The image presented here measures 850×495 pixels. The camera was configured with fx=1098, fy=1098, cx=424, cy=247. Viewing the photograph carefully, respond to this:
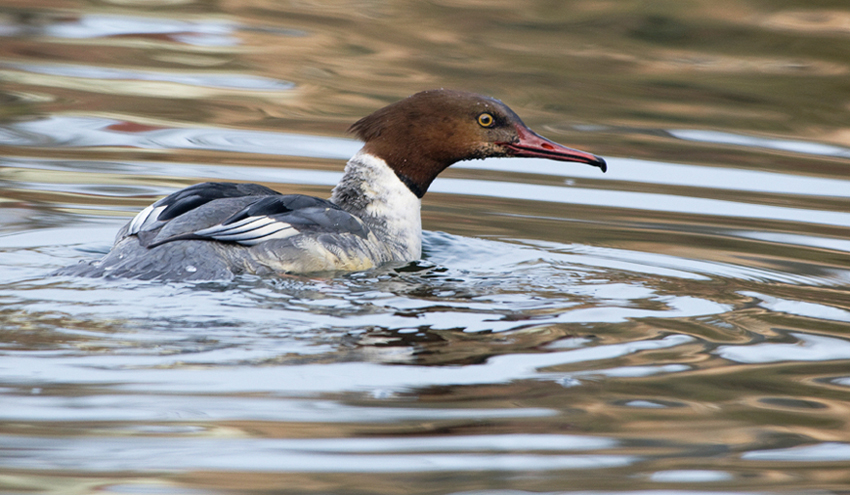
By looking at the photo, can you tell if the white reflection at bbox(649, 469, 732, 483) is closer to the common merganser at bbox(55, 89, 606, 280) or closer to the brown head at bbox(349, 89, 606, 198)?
the common merganser at bbox(55, 89, 606, 280)

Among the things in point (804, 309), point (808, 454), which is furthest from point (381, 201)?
point (808, 454)

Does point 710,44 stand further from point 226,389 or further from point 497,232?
point 226,389

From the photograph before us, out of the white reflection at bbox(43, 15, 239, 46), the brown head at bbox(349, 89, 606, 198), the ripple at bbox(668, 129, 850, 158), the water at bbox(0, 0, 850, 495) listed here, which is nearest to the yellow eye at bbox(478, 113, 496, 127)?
the brown head at bbox(349, 89, 606, 198)

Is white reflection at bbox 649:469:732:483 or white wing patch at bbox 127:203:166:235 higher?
white wing patch at bbox 127:203:166:235

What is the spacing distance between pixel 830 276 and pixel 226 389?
353 cm

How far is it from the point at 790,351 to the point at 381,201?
2.35 meters

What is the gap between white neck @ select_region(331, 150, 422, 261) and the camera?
586cm

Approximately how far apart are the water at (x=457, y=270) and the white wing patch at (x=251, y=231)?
0.85 feet

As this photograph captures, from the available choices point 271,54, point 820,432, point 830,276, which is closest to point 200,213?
point 820,432

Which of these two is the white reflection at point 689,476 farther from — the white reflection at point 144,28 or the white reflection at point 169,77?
the white reflection at point 144,28

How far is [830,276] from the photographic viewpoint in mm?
5734

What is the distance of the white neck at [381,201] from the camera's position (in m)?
5.86

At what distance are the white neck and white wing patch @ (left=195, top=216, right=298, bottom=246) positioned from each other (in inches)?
33.3

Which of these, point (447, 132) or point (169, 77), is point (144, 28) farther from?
point (447, 132)
